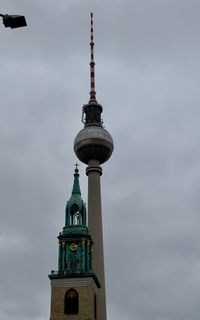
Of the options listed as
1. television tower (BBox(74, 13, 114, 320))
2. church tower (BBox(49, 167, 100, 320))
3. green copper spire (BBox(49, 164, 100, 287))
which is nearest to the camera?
church tower (BBox(49, 167, 100, 320))

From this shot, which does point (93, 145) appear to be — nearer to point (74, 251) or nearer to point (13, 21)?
point (74, 251)

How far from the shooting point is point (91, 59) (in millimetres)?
139125

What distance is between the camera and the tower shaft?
11238cm

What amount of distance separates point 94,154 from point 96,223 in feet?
58.6

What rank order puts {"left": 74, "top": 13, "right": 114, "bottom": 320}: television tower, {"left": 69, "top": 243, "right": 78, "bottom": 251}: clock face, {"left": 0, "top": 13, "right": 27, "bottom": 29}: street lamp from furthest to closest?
{"left": 74, "top": 13, "right": 114, "bottom": 320}: television tower
{"left": 69, "top": 243, "right": 78, "bottom": 251}: clock face
{"left": 0, "top": 13, "right": 27, "bottom": 29}: street lamp

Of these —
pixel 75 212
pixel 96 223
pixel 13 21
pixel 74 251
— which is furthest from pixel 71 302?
pixel 13 21

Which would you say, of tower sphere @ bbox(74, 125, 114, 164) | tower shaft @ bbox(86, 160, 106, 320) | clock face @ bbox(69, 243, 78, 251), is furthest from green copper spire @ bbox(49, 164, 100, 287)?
tower sphere @ bbox(74, 125, 114, 164)

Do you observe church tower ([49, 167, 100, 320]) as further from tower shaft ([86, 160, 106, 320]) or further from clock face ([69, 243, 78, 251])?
tower shaft ([86, 160, 106, 320])

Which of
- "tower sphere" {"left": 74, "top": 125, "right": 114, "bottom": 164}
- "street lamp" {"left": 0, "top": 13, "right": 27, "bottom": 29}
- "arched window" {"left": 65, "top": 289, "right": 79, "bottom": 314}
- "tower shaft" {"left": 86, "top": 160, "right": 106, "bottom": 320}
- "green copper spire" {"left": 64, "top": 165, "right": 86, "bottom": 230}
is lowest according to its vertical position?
"street lamp" {"left": 0, "top": 13, "right": 27, "bottom": 29}

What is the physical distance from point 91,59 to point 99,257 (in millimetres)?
52348

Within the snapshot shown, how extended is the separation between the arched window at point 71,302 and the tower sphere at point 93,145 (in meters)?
57.4

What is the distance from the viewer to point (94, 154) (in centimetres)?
12850

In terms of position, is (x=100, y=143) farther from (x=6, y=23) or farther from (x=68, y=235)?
(x=6, y=23)

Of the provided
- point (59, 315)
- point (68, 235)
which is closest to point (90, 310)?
point (59, 315)
